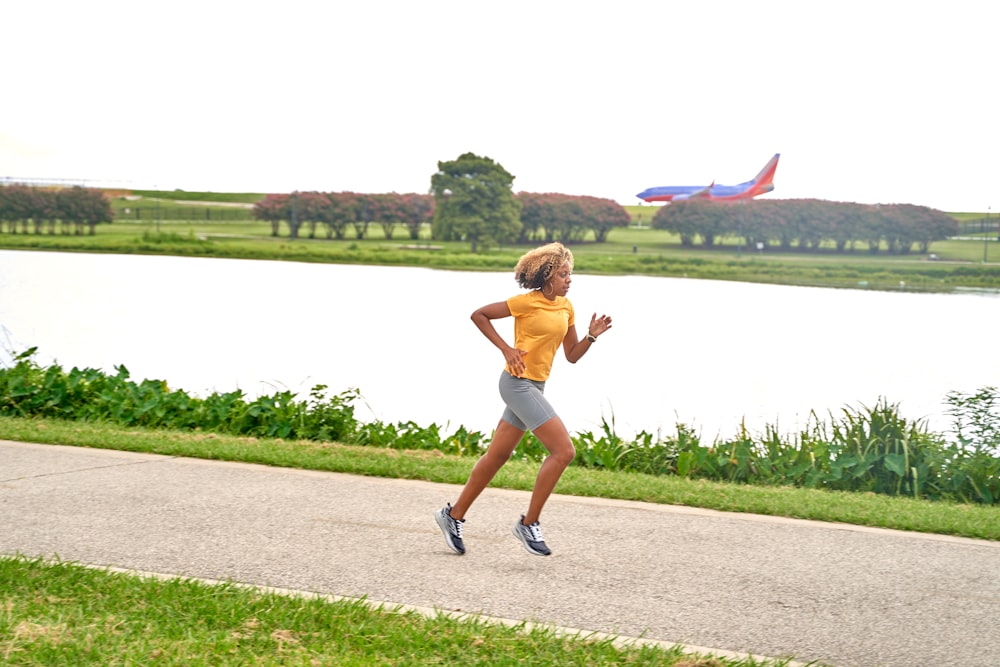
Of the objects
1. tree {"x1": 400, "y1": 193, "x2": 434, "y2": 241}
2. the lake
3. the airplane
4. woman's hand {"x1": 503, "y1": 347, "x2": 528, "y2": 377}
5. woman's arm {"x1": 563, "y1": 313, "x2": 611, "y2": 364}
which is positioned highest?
the airplane

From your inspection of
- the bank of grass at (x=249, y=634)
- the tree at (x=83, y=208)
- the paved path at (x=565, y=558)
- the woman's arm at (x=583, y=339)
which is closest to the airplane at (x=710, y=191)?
the paved path at (x=565, y=558)

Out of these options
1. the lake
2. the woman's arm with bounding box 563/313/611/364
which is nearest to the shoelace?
the woman's arm with bounding box 563/313/611/364

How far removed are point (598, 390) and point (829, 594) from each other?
9.38 meters

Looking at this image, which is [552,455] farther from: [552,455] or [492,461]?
[492,461]

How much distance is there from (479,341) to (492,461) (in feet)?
39.9

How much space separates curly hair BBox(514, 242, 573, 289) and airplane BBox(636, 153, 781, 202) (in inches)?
562

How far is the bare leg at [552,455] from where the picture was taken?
18.9 ft

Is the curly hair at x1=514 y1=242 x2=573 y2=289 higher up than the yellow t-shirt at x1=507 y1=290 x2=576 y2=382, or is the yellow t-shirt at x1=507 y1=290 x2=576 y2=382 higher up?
the curly hair at x1=514 y1=242 x2=573 y2=289

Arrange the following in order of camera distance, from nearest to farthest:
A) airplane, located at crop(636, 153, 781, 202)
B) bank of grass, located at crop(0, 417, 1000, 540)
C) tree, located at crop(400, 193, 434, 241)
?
bank of grass, located at crop(0, 417, 1000, 540) → airplane, located at crop(636, 153, 781, 202) → tree, located at crop(400, 193, 434, 241)

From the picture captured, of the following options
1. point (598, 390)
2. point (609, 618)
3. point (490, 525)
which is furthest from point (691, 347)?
point (609, 618)

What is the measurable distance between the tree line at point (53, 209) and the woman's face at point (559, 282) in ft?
84.3

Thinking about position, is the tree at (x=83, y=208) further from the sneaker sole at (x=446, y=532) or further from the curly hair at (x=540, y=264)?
the curly hair at (x=540, y=264)

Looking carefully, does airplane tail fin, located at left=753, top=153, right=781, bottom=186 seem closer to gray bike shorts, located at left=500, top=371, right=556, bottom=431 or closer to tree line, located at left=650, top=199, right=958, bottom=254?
tree line, located at left=650, top=199, right=958, bottom=254

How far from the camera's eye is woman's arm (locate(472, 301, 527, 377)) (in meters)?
5.72
